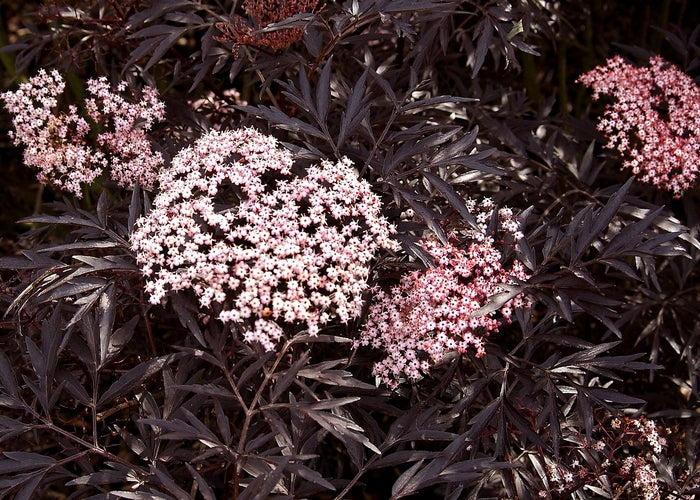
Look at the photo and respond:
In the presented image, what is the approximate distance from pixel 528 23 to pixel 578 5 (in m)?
1.16

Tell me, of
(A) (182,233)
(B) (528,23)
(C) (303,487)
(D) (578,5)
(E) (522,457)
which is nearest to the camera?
(A) (182,233)

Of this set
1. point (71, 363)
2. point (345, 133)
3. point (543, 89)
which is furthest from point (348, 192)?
point (543, 89)

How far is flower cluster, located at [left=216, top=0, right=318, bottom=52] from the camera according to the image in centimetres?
188

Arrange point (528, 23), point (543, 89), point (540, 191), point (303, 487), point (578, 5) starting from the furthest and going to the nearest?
point (543, 89), point (578, 5), point (540, 191), point (528, 23), point (303, 487)

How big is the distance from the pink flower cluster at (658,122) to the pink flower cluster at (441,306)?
662 millimetres

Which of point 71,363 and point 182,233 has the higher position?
point 182,233

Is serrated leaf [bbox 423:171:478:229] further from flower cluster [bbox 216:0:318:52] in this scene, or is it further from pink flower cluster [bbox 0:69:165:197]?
pink flower cluster [bbox 0:69:165:197]

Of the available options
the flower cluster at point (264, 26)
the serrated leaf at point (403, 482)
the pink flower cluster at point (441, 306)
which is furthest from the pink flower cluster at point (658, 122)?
the serrated leaf at point (403, 482)

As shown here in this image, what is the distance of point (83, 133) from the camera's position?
2.06 meters

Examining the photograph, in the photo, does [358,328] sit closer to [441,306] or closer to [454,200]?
[441,306]

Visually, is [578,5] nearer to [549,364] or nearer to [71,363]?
[549,364]

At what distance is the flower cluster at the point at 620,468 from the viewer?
5.55 ft

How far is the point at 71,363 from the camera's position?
1.93 meters

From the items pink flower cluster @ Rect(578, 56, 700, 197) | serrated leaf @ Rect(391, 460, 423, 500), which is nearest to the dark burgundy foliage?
serrated leaf @ Rect(391, 460, 423, 500)
